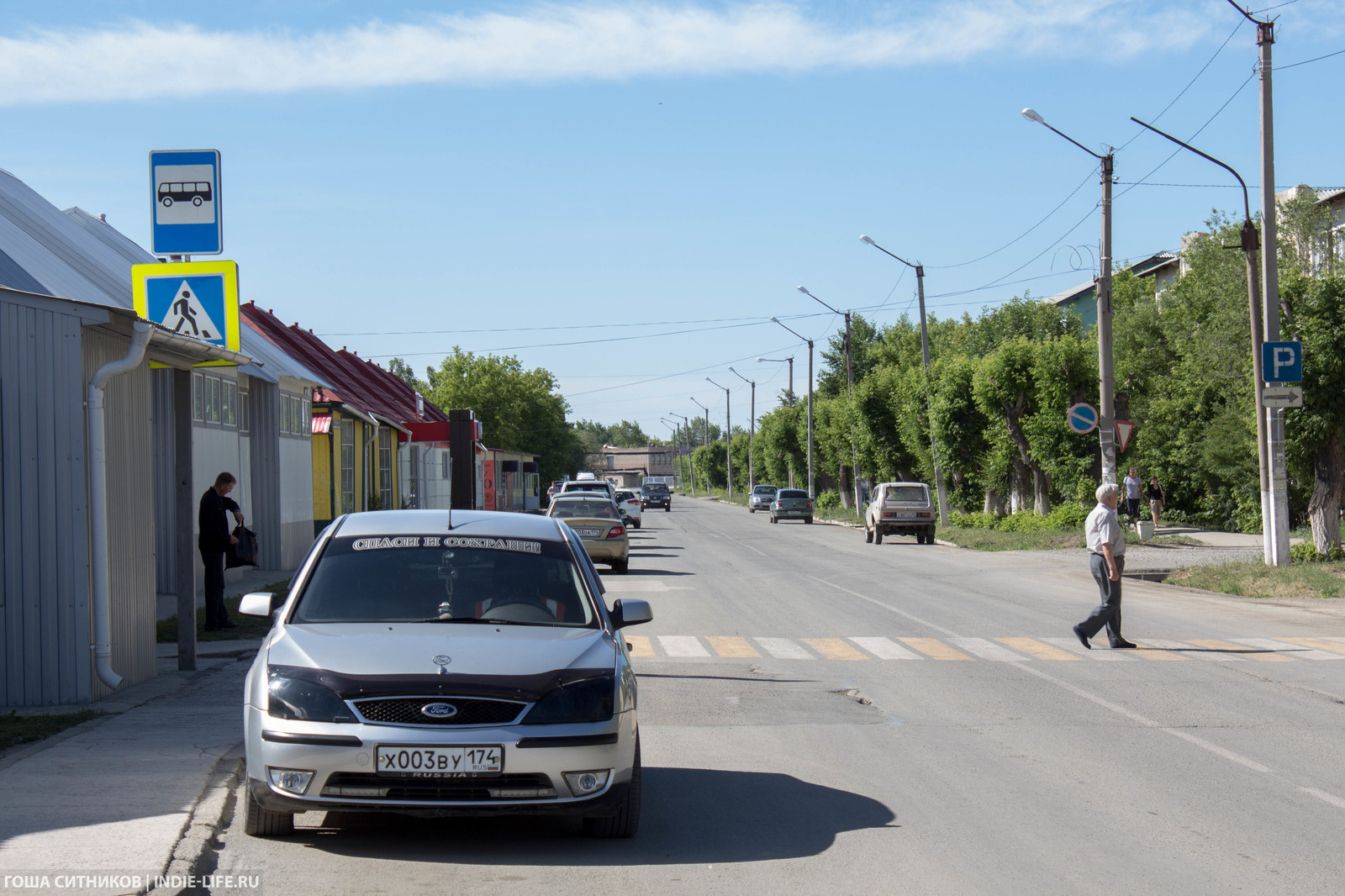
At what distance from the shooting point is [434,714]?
536 cm

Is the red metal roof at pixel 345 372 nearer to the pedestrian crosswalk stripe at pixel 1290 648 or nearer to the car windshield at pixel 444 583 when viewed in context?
the pedestrian crosswalk stripe at pixel 1290 648

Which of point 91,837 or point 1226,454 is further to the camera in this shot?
point 1226,454

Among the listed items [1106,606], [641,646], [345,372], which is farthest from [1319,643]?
[345,372]

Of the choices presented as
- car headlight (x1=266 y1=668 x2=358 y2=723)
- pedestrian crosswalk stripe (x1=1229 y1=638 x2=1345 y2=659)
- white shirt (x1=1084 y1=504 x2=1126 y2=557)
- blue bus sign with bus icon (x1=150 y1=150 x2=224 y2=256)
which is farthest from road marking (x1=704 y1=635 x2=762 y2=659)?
car headlight (x1=266 y1=668 x2=358 y2=723)

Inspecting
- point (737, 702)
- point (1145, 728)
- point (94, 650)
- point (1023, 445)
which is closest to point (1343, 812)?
point (1145, 728)

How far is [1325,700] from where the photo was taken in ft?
32.8

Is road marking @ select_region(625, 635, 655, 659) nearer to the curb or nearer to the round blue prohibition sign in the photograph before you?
the curb

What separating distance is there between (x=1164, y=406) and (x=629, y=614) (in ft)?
128

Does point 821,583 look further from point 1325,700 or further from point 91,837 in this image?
point 91,837

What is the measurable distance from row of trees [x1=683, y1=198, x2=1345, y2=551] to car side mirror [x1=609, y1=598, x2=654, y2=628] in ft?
61.0

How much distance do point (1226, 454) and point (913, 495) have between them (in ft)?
A: 29.5

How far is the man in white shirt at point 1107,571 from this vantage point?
43.0 ft

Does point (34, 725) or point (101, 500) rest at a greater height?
point (101, 500)

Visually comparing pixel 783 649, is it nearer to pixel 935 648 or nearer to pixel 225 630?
pixel 935 648
